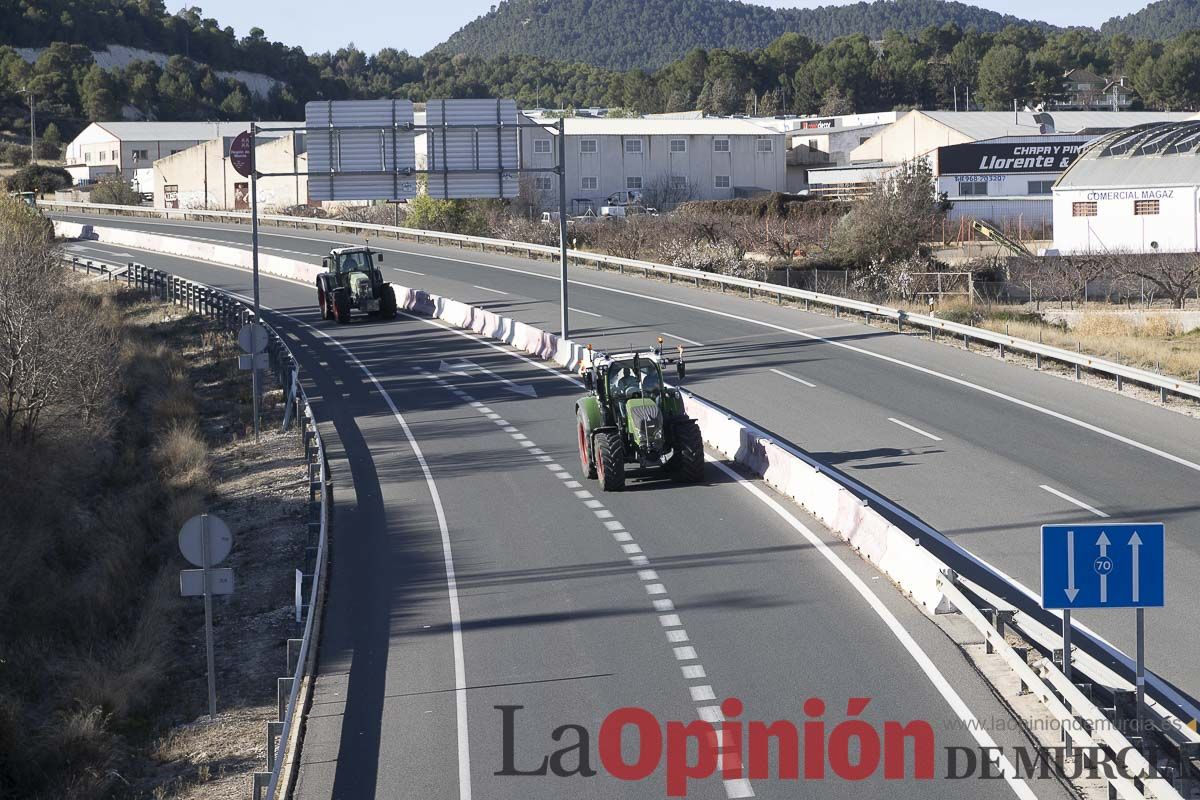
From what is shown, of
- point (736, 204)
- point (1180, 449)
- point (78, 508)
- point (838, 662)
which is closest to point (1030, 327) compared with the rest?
point (1180, 449)

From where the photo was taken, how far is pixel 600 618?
51.4 feet

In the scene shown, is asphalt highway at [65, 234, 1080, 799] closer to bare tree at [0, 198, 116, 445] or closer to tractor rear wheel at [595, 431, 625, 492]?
tractor rear wheel at [595, 431, 625, 492]

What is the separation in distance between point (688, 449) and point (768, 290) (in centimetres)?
2453

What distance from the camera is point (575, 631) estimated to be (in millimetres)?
15234

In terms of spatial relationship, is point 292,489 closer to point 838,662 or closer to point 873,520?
point 873,520

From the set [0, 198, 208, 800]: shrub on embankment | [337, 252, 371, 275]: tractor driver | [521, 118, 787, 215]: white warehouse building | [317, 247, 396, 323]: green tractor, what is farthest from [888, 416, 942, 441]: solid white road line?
[521, 118, 787, 215]: white warehouse building

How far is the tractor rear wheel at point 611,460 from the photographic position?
21453mm

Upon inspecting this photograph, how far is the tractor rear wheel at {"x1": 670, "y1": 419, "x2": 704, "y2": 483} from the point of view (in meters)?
21.6

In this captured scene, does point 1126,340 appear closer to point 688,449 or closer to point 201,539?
point 688,449

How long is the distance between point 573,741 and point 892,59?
559 feet

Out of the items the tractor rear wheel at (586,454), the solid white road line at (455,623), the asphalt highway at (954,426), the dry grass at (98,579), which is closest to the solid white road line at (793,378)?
the asphalt highway at (954,426)

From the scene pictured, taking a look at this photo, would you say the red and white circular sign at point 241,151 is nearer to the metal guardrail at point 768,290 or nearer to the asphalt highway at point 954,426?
the asphalt highway at point 954,426

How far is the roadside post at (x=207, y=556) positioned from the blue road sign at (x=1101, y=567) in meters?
8.14

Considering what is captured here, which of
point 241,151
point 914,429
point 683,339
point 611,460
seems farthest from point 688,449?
point 241,151
